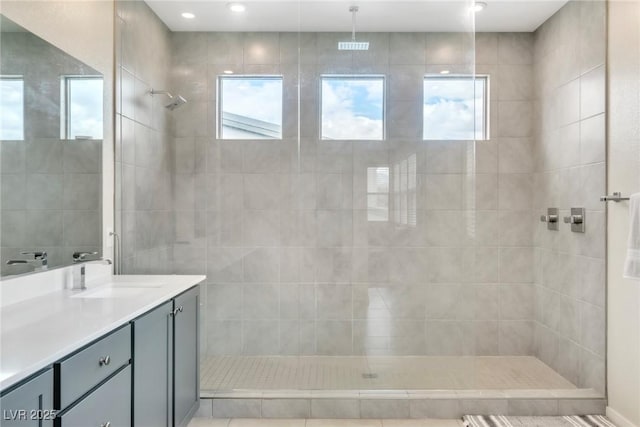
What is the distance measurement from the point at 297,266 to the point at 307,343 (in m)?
0.56

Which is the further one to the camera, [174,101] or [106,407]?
[174,101]

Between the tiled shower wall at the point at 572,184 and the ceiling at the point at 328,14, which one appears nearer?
the tiled shower wall at the point at 572,184

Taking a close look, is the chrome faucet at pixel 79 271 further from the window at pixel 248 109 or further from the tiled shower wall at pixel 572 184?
the tiled shower wall at pixel 572 184

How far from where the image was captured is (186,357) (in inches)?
87.1

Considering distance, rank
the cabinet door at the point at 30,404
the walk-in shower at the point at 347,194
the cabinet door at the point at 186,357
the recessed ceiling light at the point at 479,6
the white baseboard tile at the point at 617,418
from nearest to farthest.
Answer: the cabinet door at the point at 30,404, the cabinet door at the point at 186,357, the white baseboard tile at the point at 617,418, the walk-in shower at the point at 347,194, the recessed ceiling light at the point at 479,6

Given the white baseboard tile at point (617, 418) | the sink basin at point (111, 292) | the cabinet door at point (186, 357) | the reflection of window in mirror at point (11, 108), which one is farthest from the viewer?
the white baseboard tile at point (617, 418)

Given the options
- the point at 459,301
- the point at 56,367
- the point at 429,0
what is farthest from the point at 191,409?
the point at 429,0

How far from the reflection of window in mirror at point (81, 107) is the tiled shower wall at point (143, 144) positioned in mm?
→ 268

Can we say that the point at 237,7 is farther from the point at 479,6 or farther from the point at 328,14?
the point at 479,6

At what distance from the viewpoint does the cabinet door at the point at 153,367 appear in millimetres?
1670

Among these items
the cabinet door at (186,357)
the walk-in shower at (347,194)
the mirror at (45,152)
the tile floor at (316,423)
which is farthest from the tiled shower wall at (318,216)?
the mirror at (45,152)

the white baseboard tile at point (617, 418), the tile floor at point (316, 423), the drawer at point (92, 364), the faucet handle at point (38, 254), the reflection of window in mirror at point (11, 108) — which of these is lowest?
the tile floor at point (316, 423)

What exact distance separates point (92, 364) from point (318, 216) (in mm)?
1795

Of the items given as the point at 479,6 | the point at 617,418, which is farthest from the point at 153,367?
the point at 479,6
